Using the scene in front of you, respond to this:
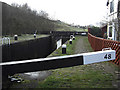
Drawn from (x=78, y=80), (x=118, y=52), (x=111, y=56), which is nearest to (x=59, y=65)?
(x=78, y=80)

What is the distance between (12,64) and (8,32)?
1171cm

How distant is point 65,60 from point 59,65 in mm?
216

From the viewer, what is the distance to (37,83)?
3902 mm

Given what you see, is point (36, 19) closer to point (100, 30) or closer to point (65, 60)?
point (100, 30)

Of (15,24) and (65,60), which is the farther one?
(15,24)

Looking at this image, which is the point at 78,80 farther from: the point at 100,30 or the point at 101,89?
the point at 100,30

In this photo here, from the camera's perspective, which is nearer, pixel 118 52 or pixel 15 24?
pixel 118 52

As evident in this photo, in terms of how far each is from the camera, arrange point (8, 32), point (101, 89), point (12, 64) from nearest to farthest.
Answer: point (101, 89)
point (12, 64)
point (8, 32)

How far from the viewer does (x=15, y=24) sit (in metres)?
16.8

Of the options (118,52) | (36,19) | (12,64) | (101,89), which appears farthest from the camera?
(36,19)

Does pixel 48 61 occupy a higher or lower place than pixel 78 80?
higher

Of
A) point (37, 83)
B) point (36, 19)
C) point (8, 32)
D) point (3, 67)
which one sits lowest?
point (37, 83)

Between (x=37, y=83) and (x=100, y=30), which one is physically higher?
(x=100, y=30)

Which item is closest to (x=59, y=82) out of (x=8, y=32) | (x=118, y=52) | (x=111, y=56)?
(x=111, y=56)
